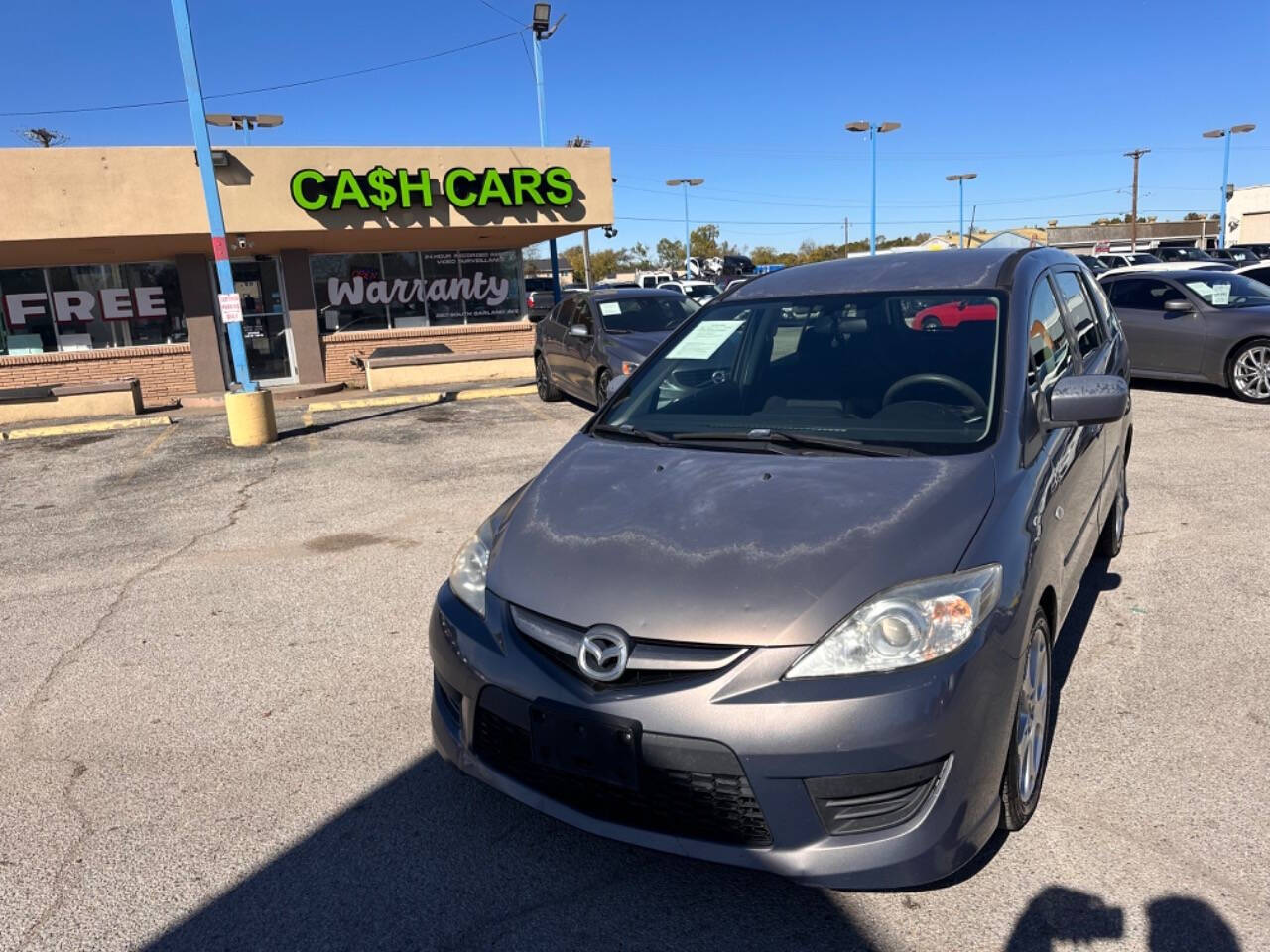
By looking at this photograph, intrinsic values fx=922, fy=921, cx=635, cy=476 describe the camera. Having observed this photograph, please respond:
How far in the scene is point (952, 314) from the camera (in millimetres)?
3600

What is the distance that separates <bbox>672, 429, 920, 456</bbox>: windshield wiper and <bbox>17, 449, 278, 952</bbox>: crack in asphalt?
2.43 metres

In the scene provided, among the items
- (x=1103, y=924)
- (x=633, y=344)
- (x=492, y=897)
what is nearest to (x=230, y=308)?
(x=633, y=344)

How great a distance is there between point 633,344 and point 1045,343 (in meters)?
7.01

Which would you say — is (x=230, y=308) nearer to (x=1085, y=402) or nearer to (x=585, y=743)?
(x=585, y=743)

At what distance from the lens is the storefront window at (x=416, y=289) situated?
17.2 metres

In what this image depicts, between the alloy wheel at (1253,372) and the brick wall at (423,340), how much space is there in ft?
35.2

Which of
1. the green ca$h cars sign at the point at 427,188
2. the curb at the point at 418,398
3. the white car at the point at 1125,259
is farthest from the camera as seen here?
the white car at the point at 1125,259

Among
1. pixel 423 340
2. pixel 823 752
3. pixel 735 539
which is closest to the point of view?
pixel 823 752

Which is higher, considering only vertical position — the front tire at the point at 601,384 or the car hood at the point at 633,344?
the car hood at the point at 633,344

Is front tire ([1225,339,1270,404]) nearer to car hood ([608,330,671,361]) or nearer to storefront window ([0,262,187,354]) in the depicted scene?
car hood ([608,330,671,361])

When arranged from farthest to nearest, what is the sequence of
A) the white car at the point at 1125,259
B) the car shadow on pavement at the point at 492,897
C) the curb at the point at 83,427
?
the white car at the point at 1125,259, the curb at the point at 83,427, the car shadow on pavement at the point at 492,897

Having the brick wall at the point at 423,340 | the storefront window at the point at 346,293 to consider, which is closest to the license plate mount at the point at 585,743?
the brick wall at the point at 423,340

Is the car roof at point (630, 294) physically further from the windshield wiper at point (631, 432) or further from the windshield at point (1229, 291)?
the windshield wiper at point (631, 432)

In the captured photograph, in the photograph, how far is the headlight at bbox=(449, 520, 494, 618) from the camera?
9.39 feet
